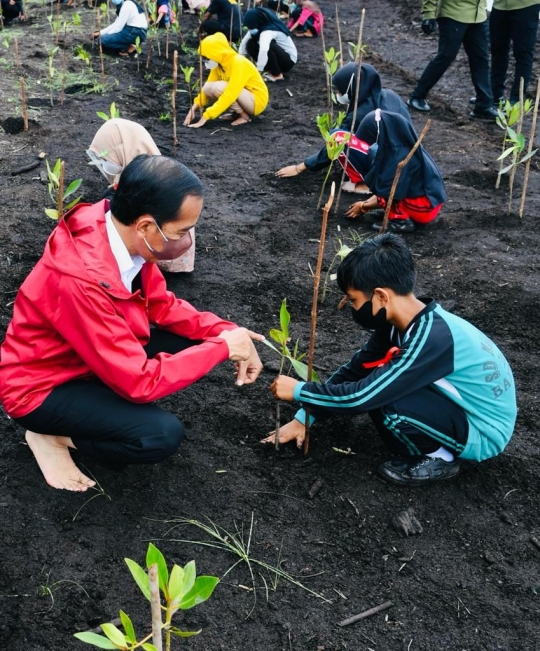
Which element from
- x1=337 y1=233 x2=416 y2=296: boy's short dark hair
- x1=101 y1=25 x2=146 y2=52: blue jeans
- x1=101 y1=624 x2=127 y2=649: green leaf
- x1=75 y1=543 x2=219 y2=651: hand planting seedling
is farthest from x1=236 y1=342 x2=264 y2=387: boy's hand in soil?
x1=101 y1=25 x2=146 y2=52: blue jeans

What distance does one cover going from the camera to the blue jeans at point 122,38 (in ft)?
24.8

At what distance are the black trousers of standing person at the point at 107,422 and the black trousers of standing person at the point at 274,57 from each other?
5927mm

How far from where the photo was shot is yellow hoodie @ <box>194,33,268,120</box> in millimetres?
5855

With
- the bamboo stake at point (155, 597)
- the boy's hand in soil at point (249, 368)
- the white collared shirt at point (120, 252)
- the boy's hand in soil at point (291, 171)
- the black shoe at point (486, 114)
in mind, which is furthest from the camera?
the black shoe at point (486, 114)

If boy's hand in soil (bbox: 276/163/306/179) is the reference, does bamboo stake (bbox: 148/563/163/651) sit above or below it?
above

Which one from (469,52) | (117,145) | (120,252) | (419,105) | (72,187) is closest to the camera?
(120,252)

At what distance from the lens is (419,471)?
2.34 metres

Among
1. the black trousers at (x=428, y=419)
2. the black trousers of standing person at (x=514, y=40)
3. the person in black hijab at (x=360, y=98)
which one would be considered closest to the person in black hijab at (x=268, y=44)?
the black trousers of standing person at (x=514, y=40)

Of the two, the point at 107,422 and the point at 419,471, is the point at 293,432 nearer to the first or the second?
the point at 419,471

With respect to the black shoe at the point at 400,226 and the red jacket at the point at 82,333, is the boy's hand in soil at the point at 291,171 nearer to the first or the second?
the black shoe at the point at 400,226

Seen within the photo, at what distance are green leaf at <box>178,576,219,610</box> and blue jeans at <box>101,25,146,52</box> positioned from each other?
731cm

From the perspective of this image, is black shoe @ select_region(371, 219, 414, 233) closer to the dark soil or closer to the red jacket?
the dark soil

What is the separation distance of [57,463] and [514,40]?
5.55 metres

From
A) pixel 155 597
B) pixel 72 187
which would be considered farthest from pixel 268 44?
pixel 155 597
